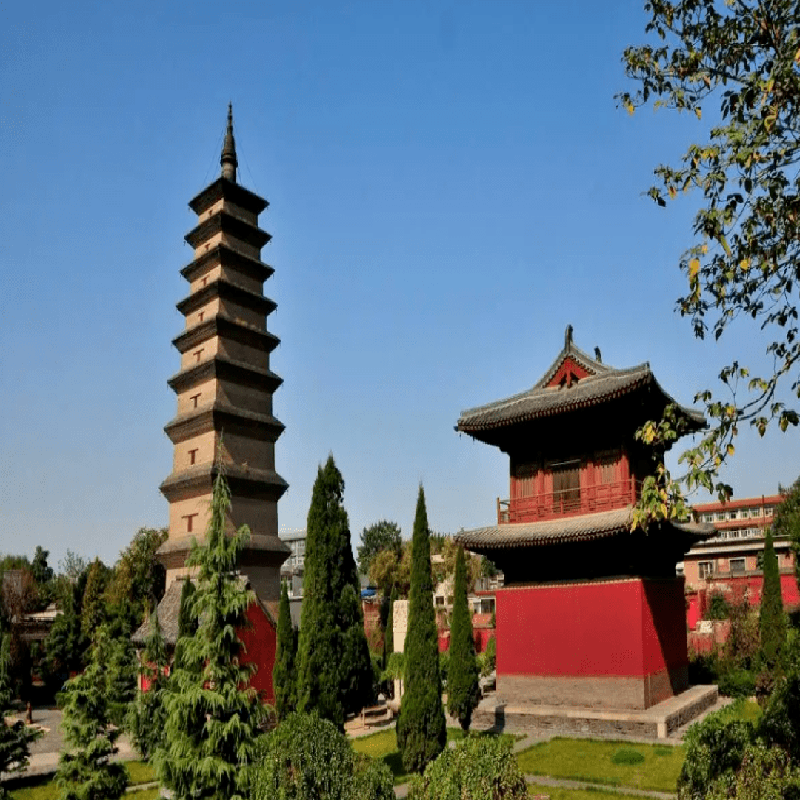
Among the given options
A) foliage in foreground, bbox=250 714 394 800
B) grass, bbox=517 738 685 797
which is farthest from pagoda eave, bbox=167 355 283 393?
foliage in foreground, bbox=250 714 394 800

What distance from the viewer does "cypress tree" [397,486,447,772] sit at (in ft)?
52.0

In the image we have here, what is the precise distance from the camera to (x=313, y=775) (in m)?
8.74

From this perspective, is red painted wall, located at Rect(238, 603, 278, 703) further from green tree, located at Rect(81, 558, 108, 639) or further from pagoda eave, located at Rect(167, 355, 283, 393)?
green tree, located at Rect(81, 558, 108, 639)

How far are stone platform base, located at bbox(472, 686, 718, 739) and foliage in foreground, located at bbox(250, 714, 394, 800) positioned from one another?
38.9 feet

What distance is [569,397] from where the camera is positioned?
21.3m

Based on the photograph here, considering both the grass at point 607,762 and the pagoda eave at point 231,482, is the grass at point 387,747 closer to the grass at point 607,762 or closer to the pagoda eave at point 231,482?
the grass at point 607,762

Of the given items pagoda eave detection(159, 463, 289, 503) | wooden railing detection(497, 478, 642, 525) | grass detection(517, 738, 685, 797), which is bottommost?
grass detection(517, 738, 685, 797)

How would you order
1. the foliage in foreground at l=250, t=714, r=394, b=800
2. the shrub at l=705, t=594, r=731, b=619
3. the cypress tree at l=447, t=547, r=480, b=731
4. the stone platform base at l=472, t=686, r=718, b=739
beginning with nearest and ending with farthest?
the foliage in foreground at l=250, t=714, r=394, b=800 → the stone platform base at l=472, t=686, r=718, b=739 → the cypress tree at l=447, t=547, r=480, b=731 → the shrub at l=705, t=594, r=731, b=619

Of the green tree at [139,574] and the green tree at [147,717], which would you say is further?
the green tree at [139,574]

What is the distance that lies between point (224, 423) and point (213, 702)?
20.1 m

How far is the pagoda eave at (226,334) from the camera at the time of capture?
31.5m

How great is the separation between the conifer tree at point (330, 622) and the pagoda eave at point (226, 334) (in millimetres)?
14078

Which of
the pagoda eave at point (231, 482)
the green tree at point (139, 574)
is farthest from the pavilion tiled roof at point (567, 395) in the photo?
the green tree at point (139, 574)

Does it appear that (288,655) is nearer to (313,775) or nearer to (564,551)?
(564,551)
